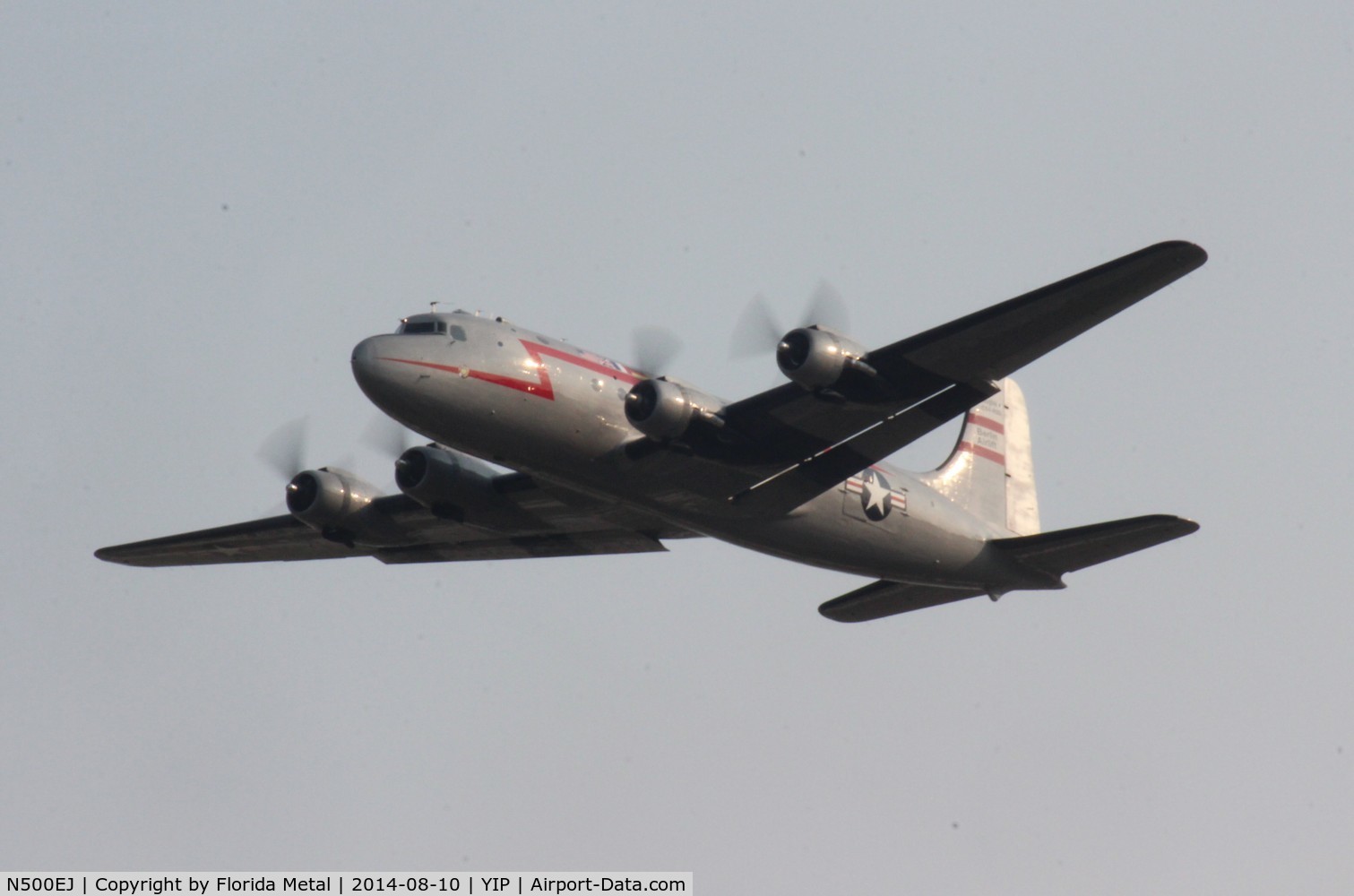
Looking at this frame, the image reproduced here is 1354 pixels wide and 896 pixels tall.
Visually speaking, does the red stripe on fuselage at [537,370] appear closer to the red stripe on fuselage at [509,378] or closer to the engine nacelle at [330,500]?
the red stripe on fuselage at [509,378]

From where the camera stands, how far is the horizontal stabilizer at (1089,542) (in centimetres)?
2844

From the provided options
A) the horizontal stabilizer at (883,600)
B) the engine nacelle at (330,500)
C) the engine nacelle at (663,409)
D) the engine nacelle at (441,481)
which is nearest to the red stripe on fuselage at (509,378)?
the engine nacelle at (663,409)

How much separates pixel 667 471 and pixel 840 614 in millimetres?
7722

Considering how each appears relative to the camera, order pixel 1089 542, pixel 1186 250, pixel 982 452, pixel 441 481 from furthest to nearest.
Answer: pixel 982 452 < pixel 1089 542 < pixel 441 481 < pixel 1186 250

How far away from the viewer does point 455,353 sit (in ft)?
85.3

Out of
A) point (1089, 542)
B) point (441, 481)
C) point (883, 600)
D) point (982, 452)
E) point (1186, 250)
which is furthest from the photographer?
point (982, 452)

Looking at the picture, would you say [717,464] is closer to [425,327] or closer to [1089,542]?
[425,327]

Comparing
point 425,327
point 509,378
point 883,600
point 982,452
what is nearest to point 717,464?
point 509,378

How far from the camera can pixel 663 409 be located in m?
26.0

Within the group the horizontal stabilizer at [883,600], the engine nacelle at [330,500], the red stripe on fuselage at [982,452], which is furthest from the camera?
the red stripe on fuselage at [982,452]

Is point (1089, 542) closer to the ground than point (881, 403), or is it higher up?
closer to the ground

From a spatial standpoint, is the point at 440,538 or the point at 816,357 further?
the point at 440,538

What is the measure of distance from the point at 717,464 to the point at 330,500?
852 cm

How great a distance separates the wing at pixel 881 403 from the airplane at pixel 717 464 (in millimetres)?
34
